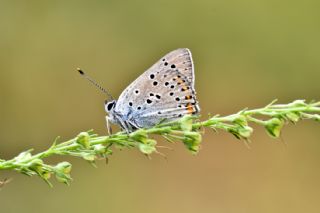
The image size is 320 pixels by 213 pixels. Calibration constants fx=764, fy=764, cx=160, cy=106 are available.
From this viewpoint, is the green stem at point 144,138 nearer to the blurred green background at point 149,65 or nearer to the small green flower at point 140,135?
the small green flower at point 140,135

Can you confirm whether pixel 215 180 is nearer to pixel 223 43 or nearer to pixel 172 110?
pixel 223 43

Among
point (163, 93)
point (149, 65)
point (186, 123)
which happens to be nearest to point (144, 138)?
point (186, 123)

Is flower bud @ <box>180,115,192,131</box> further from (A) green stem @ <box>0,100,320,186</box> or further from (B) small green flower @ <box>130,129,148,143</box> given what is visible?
(B) small green flower @ <box>130,129,148,143</box>

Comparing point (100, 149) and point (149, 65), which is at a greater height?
point (149, 65)

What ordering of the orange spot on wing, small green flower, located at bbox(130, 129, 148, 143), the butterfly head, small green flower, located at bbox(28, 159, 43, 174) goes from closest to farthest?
small green flower, located at bbox(28, 159, 43, 174)
small green flower, located at bbox(130, 129, 148, 143)
the orange spot on wing
the butterfly head

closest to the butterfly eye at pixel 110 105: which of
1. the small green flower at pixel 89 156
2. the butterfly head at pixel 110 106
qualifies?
the butterfly head at pixel 110 106

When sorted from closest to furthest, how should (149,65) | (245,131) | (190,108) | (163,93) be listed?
(245,131), (190,108), (163,93), (149,65)

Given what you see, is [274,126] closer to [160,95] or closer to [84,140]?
[84,140]

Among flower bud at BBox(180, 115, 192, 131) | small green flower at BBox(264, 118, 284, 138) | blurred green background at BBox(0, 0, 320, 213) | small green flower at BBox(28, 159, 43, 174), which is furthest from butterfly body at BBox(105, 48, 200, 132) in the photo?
blurred green background at BBox(0, 0, 320, 213)
